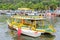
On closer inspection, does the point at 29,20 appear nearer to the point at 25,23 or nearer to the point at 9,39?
the point at 25,23

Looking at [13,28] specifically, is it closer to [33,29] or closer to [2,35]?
[2,35]

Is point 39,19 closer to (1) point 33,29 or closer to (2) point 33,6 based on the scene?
(1) point 33,29

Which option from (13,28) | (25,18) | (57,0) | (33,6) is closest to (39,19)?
(25,18)

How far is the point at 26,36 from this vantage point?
4034 cm

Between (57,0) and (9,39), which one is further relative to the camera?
(57,0)

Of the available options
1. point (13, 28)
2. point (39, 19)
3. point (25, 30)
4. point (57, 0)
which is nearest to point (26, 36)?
point (25, 30)

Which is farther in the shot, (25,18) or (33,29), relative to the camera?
(25,18)

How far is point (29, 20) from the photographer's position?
147 ft

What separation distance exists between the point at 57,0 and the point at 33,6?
20.8m

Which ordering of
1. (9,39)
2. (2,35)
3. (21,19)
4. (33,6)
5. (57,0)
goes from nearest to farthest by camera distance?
(9,39) → (2,35) → (21,19) → (33,6) → (57,0)

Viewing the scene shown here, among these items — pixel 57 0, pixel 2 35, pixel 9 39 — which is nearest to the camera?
pixel 9 39

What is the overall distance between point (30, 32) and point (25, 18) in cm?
497

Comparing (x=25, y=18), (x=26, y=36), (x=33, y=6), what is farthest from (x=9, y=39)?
(x=33, y=6)

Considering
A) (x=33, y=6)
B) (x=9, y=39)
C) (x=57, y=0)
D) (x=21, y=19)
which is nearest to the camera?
(x=9, y=39)
